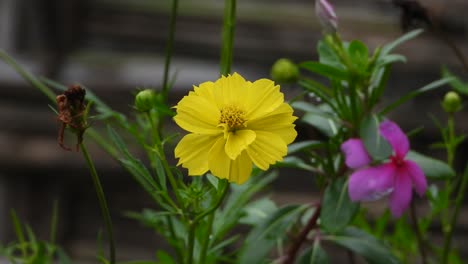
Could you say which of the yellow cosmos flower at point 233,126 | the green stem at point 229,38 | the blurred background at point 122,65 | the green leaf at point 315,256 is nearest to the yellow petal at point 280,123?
the yellow cosmos flower at point 233,126

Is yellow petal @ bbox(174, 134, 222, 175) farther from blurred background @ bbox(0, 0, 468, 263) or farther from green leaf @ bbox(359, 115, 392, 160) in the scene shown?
blurred background @ bbox(0, 0, 468, 263)

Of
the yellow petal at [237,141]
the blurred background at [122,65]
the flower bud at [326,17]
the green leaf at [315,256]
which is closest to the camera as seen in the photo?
the yellow petal at [237,141]

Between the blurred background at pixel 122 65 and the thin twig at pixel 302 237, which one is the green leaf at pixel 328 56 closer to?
the thin twig at pixel 302 237

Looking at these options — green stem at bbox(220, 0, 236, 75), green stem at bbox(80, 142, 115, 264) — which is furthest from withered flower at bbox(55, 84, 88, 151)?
green stem at bbox(220, 0, 236, 75)

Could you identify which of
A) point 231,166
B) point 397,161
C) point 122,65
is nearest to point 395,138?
point 397,161

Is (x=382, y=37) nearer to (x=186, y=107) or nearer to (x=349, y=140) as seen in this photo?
(x=349, y=140)

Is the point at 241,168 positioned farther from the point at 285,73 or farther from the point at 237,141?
the point at 285,73
